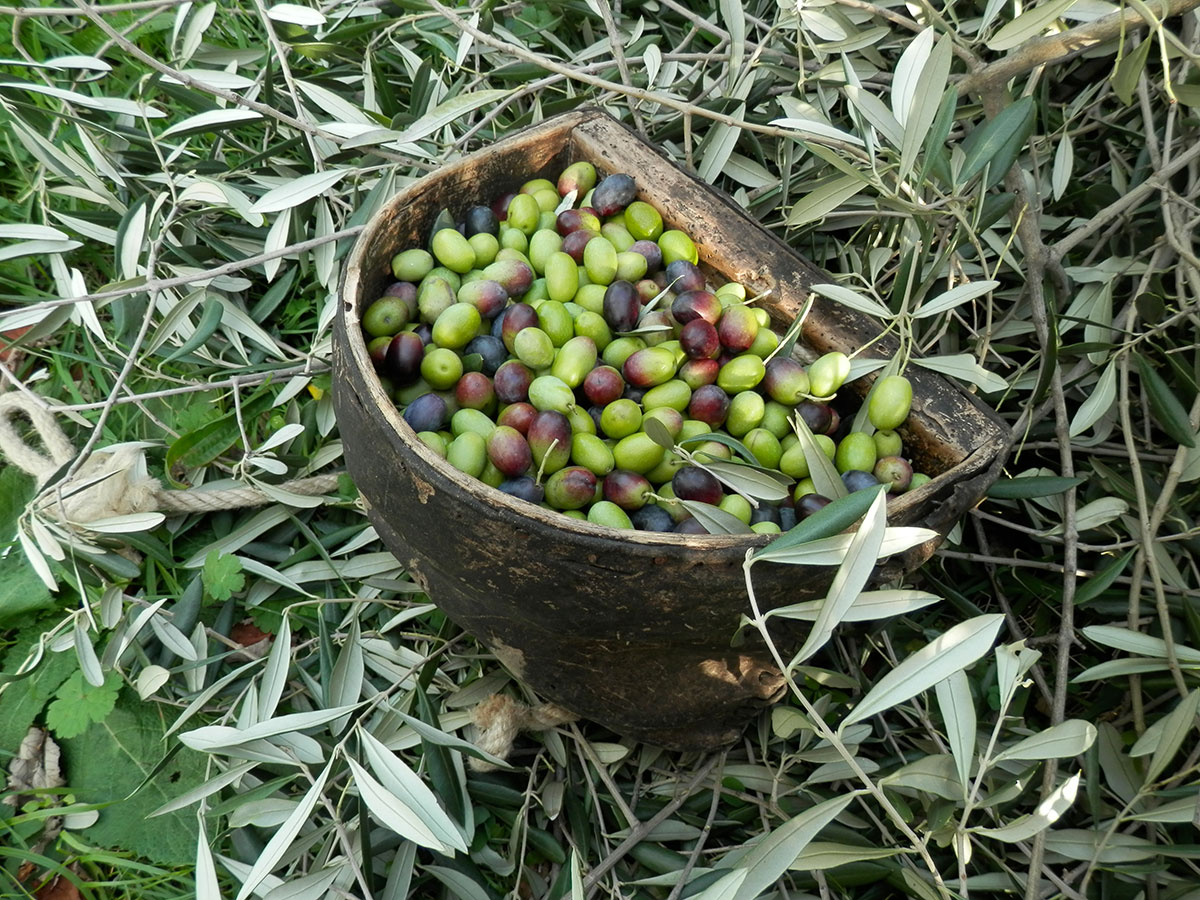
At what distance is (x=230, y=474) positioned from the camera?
190 cm

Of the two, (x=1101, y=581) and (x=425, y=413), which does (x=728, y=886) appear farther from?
(x=1101, y=581)

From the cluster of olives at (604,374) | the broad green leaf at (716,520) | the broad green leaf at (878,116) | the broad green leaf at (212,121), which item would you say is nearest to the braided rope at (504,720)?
the cluster of olives at (604,374)

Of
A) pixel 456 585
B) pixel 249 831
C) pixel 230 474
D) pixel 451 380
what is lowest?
pixel 249 831

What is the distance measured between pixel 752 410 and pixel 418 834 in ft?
2.51

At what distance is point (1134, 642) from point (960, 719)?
1.53 ft

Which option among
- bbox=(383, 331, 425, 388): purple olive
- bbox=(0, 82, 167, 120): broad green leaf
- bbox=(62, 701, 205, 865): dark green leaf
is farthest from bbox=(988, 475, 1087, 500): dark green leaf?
bbox=(0, 82, 167, 120): broad green leaf

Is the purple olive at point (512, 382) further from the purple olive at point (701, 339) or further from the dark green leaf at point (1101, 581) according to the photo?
the dark green leaf at point (1101, 581)

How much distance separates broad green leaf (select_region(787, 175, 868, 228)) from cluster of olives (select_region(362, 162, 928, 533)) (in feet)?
0.59

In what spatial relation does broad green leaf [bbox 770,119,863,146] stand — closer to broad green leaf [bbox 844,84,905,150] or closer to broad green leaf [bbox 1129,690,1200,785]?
broad green leaf [bbox 844,84,905,150]

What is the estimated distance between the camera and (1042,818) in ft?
3.36

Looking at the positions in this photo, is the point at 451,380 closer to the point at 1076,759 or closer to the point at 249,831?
the point at 249,831

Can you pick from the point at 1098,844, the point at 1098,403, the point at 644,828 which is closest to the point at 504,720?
the point at 644,828

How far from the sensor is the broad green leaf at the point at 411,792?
1235 mm

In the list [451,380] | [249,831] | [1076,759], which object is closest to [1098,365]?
[1076,759]
